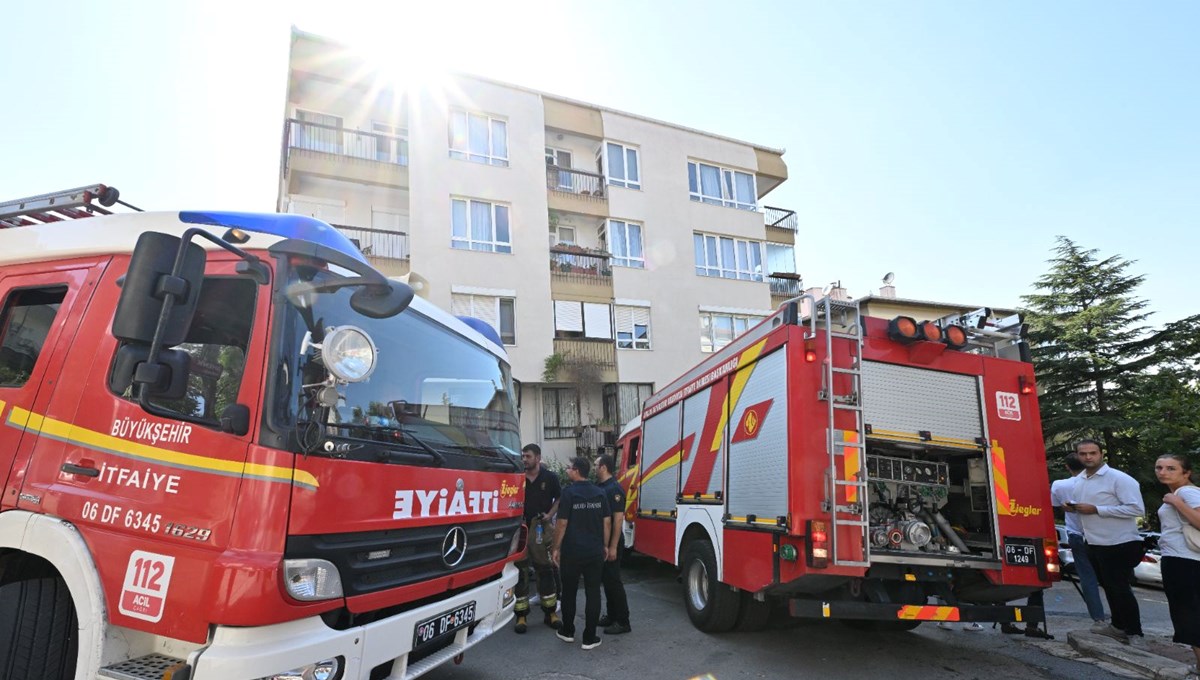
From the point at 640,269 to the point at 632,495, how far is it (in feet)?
39.8

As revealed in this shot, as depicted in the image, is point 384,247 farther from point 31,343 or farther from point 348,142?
point 31,343

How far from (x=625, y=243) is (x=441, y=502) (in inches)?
697

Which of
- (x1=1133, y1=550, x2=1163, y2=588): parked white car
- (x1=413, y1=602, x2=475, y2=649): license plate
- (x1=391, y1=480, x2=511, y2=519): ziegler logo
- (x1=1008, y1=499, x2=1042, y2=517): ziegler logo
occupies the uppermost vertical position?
(x1=391, y1=480, x2=511, y2=519): ziegler logo

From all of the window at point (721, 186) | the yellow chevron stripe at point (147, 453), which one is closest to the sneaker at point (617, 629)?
the yellow chevron stripe at point (147, 453)

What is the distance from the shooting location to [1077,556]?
21.4 feet

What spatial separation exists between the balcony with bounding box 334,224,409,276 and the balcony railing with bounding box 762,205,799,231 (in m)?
13.5

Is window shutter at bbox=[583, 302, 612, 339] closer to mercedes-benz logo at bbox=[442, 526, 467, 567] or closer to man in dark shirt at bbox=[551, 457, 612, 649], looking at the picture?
man in dark shirt at bbox=[551, 457, 612, 649]

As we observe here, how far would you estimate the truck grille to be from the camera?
9.45 ft

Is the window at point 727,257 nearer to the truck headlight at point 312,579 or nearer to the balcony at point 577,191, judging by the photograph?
the balcony at point 577,191

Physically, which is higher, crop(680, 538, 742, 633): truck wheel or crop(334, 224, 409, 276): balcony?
crop(334, 224, 409, 276): balcony

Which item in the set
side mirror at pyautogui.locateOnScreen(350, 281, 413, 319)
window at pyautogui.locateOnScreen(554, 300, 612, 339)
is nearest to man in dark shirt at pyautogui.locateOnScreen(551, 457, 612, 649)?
side mirror at pyautogui.locateOnScreen(350, 281, 413, 319)

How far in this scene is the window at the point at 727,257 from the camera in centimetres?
2177

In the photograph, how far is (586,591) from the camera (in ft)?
18.6

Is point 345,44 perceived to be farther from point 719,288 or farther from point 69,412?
point 69,412
